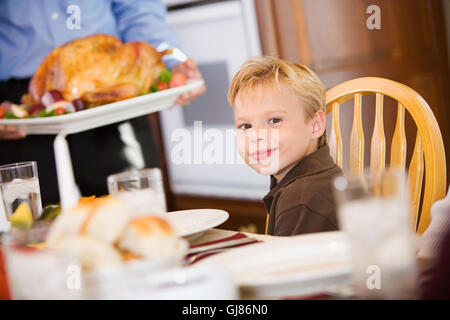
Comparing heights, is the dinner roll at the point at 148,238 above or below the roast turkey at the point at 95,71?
below

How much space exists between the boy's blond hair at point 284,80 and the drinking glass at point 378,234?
23.4 inches

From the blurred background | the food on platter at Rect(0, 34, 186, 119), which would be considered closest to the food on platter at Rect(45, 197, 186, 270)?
the food on platter at Rect(0, 34, 186, 119)

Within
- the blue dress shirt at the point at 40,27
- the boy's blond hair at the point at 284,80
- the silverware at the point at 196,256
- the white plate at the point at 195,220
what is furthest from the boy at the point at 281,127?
the blue dress shirt at the point at 40,27

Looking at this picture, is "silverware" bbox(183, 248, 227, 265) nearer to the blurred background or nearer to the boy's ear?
the boy's ear

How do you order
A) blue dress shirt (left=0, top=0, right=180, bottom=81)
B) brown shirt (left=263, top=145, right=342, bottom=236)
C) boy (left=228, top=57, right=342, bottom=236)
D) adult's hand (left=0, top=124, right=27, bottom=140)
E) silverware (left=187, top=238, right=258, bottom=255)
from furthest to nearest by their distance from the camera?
blue dress shirt (left=0, top=0, right=180, bottom=81)
adult's hand (left=0, top=124, right=27, bottom=140)
boy (left=228, top=57, right=342, bottom=236)
brown shirt (left=263, top=145, right=342, bottom=236)
silverware (left=187, top=238, right=258, bottom=255)

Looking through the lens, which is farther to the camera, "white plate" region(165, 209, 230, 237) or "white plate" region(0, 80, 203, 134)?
"white plate" region(0, 80, 203, 134)

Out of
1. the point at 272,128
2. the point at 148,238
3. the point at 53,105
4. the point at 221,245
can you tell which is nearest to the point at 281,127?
the point at 272,128

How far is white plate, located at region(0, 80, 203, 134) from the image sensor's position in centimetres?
131

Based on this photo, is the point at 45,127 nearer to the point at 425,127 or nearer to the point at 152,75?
the point at 152,75

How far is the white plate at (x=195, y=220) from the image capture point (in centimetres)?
76

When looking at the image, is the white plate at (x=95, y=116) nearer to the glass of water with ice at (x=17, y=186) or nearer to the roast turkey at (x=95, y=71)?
the roast turkey at (x=95, y=71)

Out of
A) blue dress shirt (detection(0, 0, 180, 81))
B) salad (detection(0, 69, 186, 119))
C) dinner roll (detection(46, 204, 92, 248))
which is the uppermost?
blue dress shirt (detection(0, 0, 180, 81))

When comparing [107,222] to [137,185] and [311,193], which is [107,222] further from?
[311,193]

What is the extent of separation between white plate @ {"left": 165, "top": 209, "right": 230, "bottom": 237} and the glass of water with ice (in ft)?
0.71
